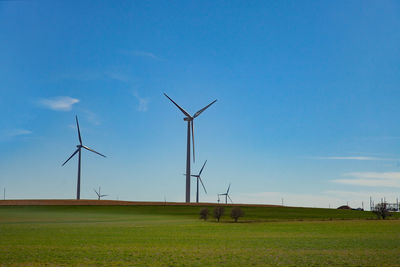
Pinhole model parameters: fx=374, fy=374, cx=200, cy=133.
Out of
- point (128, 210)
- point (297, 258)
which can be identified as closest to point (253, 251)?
point (297, 258)

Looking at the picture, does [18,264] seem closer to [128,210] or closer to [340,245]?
[340,245]

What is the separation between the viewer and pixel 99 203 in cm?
10162

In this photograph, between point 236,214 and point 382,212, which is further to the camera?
point 382,212

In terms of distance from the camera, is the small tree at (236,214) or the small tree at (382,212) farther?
the small tree at (382,212)

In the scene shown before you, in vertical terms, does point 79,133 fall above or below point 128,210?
above

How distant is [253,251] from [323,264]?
20.6ft

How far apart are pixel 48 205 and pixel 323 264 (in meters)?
85.1

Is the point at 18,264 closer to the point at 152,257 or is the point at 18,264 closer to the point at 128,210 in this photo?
the point at 152,257

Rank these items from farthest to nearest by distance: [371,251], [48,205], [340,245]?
[48,205], [340,245], [371,251]

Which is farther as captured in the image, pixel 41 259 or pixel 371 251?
pixel 371 251

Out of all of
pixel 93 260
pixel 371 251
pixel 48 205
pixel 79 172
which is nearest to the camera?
pixel 93 260

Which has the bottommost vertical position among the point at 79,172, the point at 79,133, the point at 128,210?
the point at 128,210

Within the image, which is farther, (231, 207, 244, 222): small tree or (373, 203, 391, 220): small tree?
(373, 203, 391, 220): small tree

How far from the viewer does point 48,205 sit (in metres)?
93.4
